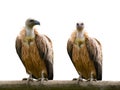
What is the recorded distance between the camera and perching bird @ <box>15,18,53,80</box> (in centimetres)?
2014

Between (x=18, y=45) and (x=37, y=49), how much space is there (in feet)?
1.82

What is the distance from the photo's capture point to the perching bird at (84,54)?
2003 centimetres

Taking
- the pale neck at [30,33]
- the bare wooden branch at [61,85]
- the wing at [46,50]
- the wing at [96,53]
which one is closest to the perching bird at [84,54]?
A: the wing at [96,53]

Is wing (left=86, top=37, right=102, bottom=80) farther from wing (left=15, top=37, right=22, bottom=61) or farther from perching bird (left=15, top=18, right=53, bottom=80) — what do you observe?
wing (left=15, top=37, right=22, bottom=61)

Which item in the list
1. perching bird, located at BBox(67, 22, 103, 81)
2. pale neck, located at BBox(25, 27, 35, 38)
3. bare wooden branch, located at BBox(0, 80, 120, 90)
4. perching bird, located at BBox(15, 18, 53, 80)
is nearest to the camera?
bare wooden branch, located at BBox(0, 80, 120, 90)

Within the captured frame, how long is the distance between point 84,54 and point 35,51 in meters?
1.24

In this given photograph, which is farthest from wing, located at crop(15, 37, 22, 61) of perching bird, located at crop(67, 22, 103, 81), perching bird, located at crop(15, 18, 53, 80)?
perching bird, located at crop(67, 22, 103, 81)

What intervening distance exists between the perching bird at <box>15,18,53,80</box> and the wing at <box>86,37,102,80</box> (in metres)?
0.99

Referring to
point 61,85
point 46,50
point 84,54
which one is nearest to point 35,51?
point 46,50

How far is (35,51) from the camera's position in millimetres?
20125

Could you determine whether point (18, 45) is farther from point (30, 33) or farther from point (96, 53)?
point (96, 53)

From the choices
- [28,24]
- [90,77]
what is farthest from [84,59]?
[28,24]

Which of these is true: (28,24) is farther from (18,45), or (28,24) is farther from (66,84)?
(66,84)

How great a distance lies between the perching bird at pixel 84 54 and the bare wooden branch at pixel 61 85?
155 cm
